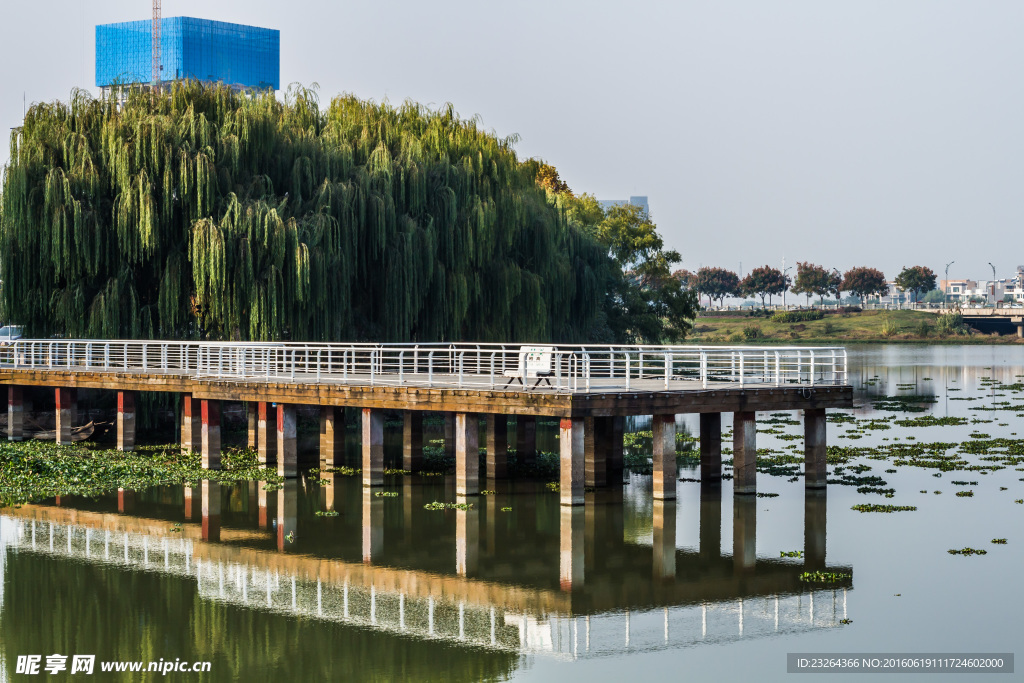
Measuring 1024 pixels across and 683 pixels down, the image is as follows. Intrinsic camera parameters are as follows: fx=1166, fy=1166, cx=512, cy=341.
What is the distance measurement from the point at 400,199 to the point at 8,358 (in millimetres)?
14859

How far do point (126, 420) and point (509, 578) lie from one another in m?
19.0

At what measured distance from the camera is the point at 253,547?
78.8 ft

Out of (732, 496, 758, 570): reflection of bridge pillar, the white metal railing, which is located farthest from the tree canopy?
(732, 496, 758, 570): reflection of bridge pillar

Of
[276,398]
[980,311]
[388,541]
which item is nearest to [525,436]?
[276,398]

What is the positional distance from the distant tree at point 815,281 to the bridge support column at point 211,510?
176m

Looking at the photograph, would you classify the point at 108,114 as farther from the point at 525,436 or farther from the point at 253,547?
the point at 253,547

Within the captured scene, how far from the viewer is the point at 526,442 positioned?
33375 millimetres

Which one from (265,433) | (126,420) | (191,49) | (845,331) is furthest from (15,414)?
(191,49)

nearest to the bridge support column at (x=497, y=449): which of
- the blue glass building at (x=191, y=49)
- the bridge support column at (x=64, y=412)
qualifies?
the bridge support column at (x=64, y=412)

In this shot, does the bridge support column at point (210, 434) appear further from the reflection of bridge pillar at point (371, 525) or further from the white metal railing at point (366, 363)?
the reflection of bridge pillar at point (371, 525)

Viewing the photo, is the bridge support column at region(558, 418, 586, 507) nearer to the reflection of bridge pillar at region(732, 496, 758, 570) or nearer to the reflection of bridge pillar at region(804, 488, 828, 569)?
the reflection of bridge pillar at region(732, 496, 758, 570)

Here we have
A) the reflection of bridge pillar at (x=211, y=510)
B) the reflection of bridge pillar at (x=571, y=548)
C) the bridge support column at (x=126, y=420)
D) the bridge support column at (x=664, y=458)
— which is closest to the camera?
the reflection of bridge pillar at (x=571, y=548)

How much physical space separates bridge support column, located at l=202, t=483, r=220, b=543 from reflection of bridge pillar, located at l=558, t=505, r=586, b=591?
24.2 feet

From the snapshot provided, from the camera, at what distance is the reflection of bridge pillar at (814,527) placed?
75.7 ft
